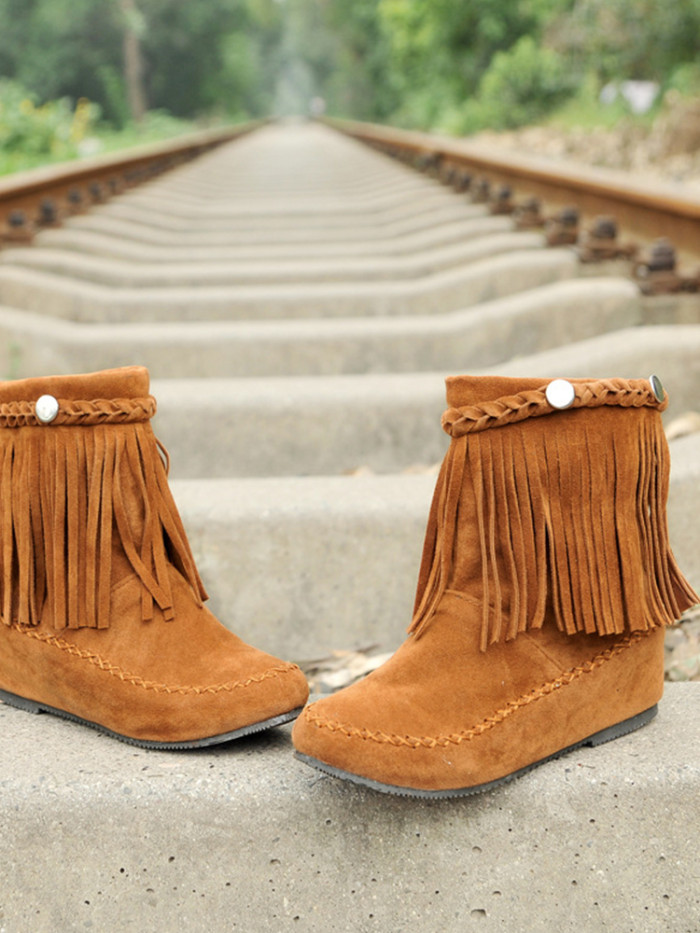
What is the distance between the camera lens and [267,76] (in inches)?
2955

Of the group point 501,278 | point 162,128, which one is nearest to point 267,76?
point 162,128

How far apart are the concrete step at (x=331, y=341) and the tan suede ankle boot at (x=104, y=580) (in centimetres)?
117

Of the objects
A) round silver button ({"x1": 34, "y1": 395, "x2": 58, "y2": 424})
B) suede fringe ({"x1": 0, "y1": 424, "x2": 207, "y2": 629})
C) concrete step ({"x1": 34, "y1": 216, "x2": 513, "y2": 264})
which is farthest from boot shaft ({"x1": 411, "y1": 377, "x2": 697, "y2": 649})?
concrete step ({"x1": 34, "y1": 216, "x2": 513, "y2": 264})

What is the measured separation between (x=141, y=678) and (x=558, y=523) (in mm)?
485

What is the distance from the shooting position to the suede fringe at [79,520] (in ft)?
3.49

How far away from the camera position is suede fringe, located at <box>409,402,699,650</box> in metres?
0.98

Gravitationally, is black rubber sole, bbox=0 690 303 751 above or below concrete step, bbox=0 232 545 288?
below

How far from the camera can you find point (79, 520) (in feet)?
3.53

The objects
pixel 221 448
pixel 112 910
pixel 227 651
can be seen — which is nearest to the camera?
pixel 112 910

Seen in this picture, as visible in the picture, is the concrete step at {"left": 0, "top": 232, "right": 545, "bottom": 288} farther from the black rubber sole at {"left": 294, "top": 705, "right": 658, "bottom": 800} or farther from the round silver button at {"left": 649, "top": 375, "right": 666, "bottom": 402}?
the black rubber sole at {"left": 294, "top": 705, "right": 658, "bottom": 800}

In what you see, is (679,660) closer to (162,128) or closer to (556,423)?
(556,423)

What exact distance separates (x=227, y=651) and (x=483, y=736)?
0.31 meters

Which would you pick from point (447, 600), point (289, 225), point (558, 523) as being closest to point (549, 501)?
point (558, 523)

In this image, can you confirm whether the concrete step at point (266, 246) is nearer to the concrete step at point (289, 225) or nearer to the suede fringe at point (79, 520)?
the concrete step at point (289, 225)
